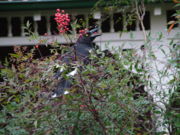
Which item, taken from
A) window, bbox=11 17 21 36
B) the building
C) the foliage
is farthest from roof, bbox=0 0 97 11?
the foliage

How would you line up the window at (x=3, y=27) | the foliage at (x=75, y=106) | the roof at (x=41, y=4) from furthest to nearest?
the window at (x=3, y=27) < the roof at (x=41, y=4) < the foliage at (x=75, y=106)

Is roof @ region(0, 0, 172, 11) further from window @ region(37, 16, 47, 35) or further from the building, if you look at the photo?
window @ region(37, 16, 47, 35)

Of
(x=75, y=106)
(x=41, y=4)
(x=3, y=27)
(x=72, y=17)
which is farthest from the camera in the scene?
(x=3, y=27)

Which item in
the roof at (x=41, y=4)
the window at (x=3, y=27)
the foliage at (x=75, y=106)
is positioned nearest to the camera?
the foliage at (x=75, y=106)

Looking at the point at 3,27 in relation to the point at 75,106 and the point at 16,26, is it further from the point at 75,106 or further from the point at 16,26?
the point at 75,106

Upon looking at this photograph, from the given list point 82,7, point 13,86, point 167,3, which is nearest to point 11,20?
point 82,7

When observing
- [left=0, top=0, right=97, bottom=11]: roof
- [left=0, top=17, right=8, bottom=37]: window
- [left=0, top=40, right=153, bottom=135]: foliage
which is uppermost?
[left=0, top=0, right=97, bottom=11]: roof

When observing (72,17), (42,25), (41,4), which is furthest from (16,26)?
(72,17)

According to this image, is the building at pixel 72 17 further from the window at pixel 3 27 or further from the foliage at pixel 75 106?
the foliage at pixel 75 106

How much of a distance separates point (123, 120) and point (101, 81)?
0.31 meters

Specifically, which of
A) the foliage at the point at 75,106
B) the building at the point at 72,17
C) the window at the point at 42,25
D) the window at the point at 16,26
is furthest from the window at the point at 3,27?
the foliage at the point at 75,106

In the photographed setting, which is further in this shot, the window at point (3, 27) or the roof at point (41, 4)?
the window at point (3, 27)

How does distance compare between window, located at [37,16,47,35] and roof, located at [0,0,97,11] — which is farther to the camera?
window, located at [37,16,47,35]

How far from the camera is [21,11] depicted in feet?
22.4
